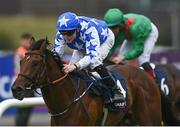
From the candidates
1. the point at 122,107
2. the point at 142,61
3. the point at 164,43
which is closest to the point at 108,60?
the point at 142,61

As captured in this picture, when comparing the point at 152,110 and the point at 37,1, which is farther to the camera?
the point at 37,1

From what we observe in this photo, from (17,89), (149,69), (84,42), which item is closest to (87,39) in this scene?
(84,42)

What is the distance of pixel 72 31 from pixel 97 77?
0.73m

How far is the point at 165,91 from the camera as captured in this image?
10367 mm

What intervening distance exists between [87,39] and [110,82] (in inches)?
26.1

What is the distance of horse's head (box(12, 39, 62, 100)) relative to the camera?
7297 mm

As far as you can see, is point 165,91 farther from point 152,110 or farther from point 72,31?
point 72,31

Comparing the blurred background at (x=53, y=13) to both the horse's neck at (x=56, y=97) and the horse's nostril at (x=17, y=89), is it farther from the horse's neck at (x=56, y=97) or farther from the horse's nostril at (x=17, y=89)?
the horse's nostril at (x=17, y=89)

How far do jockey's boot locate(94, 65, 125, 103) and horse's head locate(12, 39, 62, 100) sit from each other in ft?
2.58

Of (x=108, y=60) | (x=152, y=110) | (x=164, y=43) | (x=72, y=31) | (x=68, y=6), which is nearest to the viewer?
(x=72, y=31)

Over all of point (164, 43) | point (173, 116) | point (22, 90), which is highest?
point (22, 90)

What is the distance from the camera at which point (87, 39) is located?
8.09m

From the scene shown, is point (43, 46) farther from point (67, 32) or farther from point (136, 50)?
point (136, 50)

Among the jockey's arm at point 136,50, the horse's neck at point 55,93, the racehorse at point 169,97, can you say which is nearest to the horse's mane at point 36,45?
the horse's neck at point 55,93
